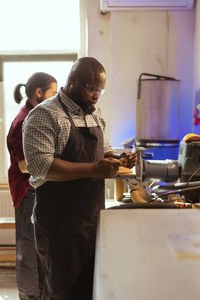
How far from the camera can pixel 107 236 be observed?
1.03 meters

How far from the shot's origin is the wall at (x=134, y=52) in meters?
3.13

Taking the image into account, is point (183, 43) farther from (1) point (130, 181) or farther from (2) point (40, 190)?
(2) point (40, 190)

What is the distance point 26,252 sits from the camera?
2.42 metres

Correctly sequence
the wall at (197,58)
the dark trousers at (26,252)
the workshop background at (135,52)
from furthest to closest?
the workshop background at (135,52) < the wall at (197,58) < the dark trousers at (26,252)

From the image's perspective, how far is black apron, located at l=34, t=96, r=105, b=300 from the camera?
145cm

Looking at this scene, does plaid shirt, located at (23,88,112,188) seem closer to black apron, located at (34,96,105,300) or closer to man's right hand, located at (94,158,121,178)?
black apron, located at (34,96,105,300)

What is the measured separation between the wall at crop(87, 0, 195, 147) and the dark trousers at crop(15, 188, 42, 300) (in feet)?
3.79

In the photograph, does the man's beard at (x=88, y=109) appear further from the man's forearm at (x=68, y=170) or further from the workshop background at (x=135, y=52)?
the workshop background at (x=135, y=52)

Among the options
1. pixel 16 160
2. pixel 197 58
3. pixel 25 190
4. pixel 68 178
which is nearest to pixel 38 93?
pixel 16 160

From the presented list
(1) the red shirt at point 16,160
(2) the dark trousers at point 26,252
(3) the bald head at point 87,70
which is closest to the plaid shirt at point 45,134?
(3) the bald head at point 87,70

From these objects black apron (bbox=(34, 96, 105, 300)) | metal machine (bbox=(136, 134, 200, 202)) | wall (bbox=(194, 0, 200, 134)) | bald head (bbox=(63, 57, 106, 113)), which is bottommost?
black apron (bbox=(34, 96, 105, 300))

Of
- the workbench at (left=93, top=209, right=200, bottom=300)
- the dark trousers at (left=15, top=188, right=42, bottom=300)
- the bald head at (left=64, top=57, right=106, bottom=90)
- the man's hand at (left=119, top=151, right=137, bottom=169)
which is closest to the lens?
the workbench at (left=93, top=209, right=200, bottom=300)

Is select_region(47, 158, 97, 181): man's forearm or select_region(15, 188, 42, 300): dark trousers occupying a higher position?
select_region(47, 158, 97, 181): man's forearm

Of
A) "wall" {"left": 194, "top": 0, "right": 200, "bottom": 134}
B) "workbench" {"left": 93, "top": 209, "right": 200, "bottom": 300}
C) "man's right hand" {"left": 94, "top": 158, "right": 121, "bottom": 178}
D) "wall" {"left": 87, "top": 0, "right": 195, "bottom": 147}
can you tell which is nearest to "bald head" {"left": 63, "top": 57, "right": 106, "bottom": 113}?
"man's right hand" {"left": 94, "top": 158, "right": 121, "bottom": 178}
